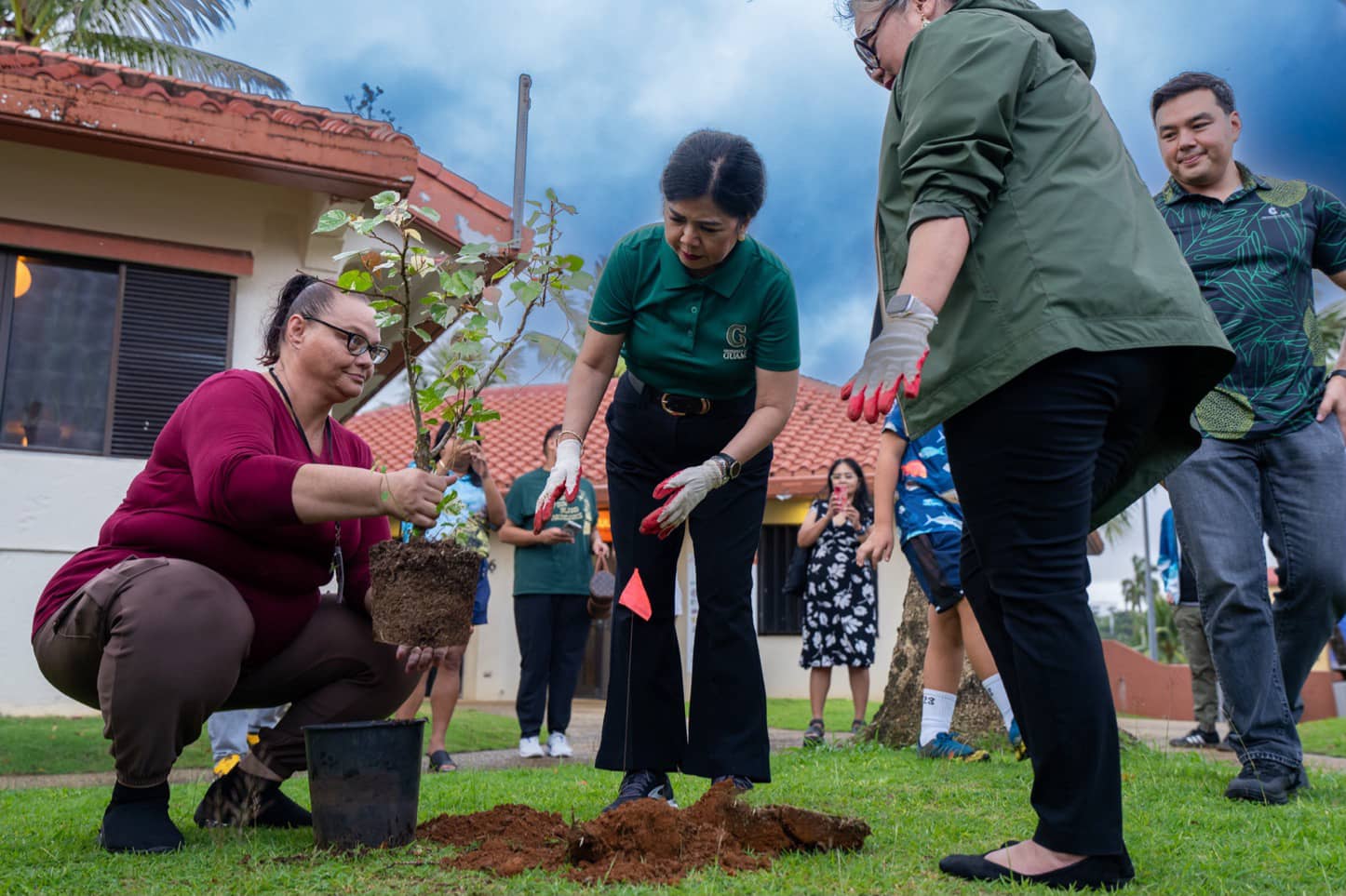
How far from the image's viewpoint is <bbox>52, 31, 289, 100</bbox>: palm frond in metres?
11.6

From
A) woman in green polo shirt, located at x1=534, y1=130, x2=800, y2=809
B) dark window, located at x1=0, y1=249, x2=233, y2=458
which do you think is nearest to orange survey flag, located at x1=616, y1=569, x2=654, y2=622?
woman in green polo shirt, located at x1=534, y1=130, x2=800, y2=809

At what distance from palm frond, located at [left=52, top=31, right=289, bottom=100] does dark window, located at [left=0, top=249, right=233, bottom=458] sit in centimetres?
452

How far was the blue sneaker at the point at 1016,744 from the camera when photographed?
448cm

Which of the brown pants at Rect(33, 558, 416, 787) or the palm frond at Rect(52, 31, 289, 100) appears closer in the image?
the brown pants at Rect(33, 558, 416, 787)

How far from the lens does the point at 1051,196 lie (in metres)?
2.14

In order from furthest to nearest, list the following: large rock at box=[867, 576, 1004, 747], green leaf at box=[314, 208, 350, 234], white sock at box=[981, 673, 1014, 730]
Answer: large rock at box=[867, 576, 1004, 747] < white sock at box=[981, 673, 1014, 730] < green leaf at box=[314, 208, 350, 234]

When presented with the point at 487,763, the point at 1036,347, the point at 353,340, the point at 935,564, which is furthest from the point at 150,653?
the point at 487,763

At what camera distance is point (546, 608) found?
6297mm

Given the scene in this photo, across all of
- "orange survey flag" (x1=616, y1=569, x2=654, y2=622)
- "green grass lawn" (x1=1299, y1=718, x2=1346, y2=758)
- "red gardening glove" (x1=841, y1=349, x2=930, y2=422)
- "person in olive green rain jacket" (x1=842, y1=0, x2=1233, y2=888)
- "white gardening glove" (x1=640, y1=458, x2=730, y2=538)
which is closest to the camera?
"red gardening glove" (x1=841, y1=349, x2=930, y2=422)

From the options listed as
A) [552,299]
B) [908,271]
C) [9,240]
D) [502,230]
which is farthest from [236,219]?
[908,271]

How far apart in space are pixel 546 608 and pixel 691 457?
10.8 ft

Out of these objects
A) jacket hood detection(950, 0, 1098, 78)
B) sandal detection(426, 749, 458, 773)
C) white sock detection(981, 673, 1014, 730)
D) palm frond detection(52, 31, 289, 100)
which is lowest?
sandal detection(426, 749, 458, 773)

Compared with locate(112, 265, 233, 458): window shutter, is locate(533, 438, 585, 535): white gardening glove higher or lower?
lower

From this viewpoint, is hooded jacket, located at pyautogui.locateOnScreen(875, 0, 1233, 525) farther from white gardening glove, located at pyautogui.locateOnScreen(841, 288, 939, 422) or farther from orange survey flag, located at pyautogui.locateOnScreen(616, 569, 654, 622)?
orange survey flag, located at pyautogui.locateOnScreen(616, 569, 654, 622)
